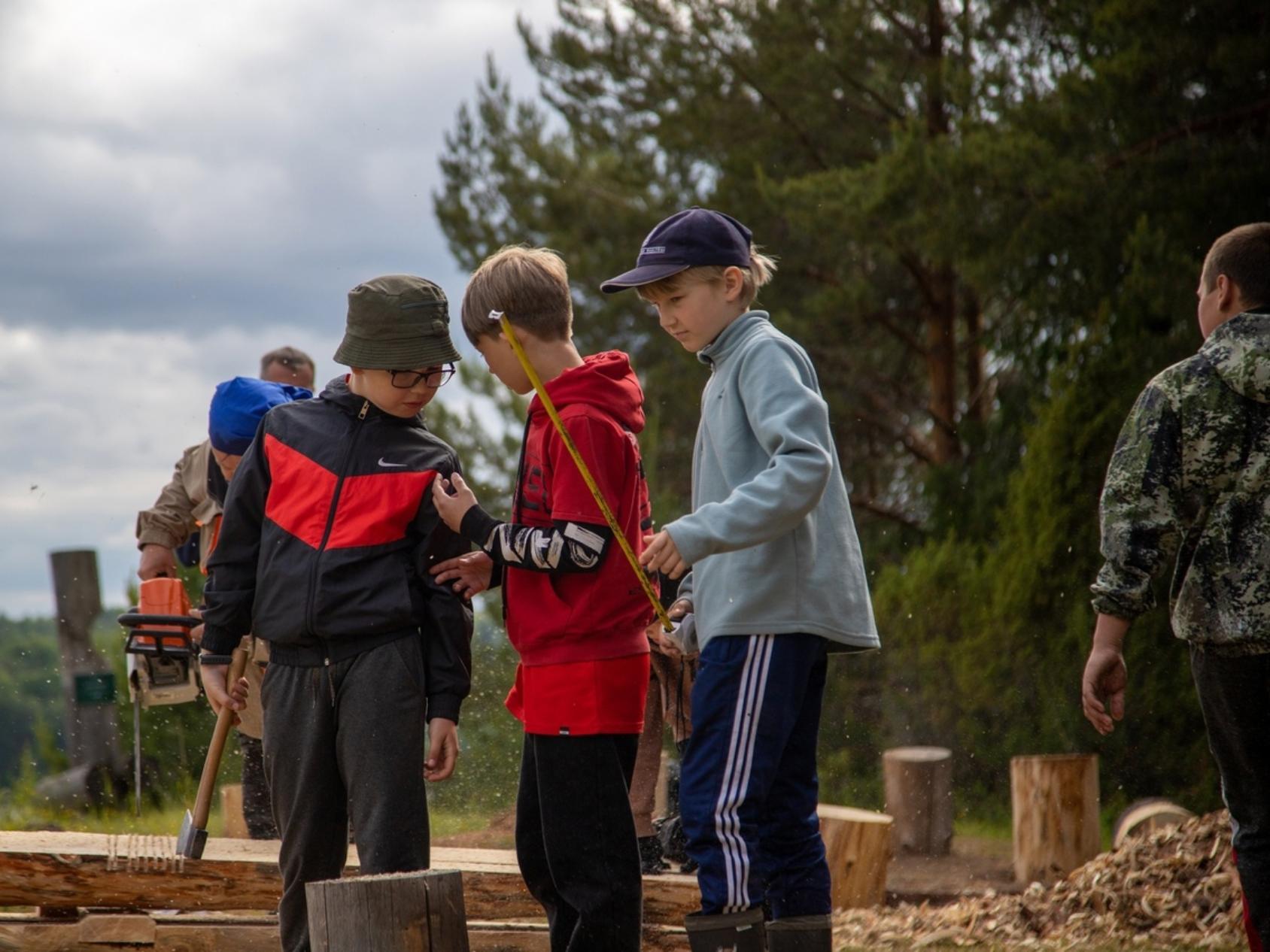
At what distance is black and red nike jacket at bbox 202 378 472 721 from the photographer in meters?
3.29

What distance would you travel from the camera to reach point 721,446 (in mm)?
3189

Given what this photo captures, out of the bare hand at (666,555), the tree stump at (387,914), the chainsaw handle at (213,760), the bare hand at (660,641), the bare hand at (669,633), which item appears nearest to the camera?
the tree stump at (387,914)

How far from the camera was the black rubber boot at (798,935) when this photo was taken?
3.11m

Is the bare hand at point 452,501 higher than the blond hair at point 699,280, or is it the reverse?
the blond hair at point 699,280

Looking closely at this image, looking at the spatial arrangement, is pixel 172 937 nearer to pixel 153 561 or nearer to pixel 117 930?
pixel 117 930

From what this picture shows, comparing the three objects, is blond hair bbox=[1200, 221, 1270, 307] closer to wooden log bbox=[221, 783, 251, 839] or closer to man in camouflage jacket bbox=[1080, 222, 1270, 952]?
man in camouflage jacket bbox=[1080, 222, 1270, 952]

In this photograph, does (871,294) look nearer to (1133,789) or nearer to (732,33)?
(732,33)

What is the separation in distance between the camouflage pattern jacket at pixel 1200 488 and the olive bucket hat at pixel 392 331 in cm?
174

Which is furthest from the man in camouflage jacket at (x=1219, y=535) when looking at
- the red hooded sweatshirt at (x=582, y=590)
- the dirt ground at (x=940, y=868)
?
the dirt ground at (x=940, y=868)

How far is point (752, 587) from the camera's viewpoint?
121 inches

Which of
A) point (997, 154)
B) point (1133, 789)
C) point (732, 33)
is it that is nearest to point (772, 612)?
point (1133, 789)

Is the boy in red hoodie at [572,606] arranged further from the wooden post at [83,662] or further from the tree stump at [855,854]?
the wooden post at [83,662]

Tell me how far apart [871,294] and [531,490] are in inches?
394

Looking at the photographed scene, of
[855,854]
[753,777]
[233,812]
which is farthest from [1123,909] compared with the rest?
[233,812]
